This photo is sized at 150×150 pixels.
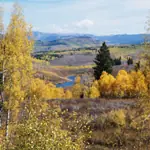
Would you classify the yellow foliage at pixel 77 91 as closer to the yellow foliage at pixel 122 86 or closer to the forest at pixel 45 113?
the yellow foliage at pixel 122 86

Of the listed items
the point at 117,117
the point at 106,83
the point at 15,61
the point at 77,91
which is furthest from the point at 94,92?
the point at 15,61

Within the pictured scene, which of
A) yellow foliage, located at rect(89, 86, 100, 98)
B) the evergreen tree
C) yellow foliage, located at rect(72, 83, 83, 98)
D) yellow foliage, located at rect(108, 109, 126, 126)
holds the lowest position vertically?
yellow foliage, located at rect(72, 83, 83, 98)

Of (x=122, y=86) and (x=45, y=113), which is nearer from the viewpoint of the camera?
(x=45, y=113)

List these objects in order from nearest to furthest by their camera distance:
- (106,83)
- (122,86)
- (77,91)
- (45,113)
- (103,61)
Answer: (45,113) → (122,86) → (106,83) → (103,61) → (77,91)

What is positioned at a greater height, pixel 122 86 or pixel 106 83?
pixel 106 83

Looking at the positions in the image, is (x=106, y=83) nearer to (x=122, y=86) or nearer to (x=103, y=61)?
(x=122, y=86)

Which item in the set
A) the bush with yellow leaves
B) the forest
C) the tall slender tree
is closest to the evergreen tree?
the bush with yellow leaves

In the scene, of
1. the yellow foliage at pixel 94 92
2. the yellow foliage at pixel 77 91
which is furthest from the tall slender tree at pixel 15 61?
the yellow foliage at pixel 77 91

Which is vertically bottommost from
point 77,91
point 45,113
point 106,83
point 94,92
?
point 77,91

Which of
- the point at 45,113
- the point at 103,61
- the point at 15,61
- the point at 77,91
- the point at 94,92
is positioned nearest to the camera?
the point at 45,113

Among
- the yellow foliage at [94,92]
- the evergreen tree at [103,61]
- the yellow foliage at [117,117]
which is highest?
the evergreen tree at [103,61]

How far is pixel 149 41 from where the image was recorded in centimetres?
2452

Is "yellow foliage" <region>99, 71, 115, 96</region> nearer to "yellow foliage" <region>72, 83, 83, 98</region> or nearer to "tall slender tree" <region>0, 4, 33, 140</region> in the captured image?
"yellow foliage" <region>72, 83, 83, 98</region>

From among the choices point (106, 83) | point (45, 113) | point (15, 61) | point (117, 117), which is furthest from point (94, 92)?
point (45, 113)
